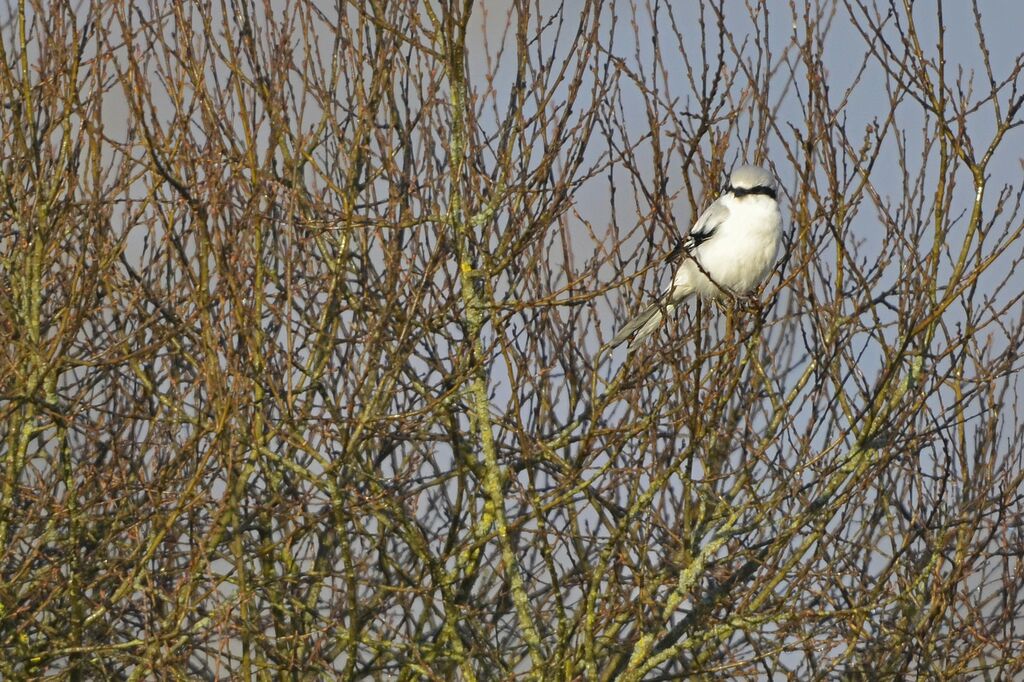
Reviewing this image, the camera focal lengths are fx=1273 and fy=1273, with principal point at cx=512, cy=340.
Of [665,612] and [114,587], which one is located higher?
[114,587]

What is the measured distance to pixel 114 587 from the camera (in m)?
7.30

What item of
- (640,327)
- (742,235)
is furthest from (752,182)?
(640,327)

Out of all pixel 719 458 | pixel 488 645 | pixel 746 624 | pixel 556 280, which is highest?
pixel 556 280

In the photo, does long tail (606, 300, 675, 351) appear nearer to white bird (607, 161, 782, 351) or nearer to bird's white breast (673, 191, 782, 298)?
white bird (607, 161, 782, 351)

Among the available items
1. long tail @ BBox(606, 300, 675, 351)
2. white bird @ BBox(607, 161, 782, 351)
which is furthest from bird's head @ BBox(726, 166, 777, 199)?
long tail @ BBox(606, 300, 675, 351)

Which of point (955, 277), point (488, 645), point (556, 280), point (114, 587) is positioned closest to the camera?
point (955, 277)

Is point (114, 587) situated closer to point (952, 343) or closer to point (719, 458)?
point (719, 458)

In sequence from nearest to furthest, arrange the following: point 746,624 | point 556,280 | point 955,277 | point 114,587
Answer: point 955,277 < point 746,624 < point 114,587 < point 556,280

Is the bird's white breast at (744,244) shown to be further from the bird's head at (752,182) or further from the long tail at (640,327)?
the long tail at (640,327)

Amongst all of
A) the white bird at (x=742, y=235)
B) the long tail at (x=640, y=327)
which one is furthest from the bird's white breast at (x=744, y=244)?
the long tail at (x=640, y=327)

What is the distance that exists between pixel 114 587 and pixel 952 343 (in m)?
4.76

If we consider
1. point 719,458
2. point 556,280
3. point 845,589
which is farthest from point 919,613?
point 556,280

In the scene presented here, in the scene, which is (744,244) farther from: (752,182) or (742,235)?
(752,182)

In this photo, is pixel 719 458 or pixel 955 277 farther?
pixel 719 458
